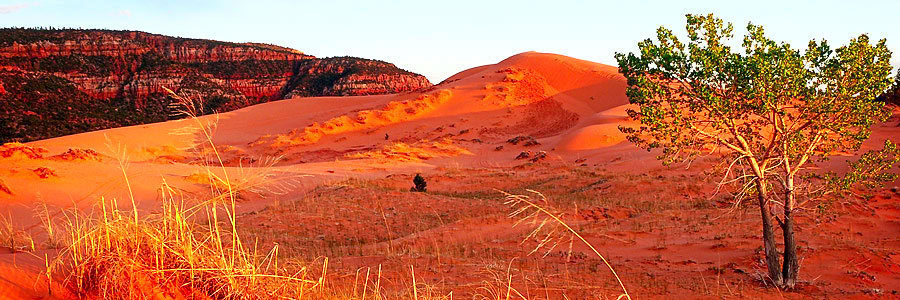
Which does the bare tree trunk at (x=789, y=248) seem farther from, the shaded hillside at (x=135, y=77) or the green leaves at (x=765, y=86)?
the shaded hillside at (x=135, y=77)

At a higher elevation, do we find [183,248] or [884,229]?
[183,248]

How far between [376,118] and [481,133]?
291 inches

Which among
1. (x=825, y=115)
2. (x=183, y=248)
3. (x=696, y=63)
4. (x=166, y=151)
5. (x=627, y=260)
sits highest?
(x=696, y=63)

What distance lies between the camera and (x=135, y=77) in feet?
219

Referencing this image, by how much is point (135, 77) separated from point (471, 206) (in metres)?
64.2

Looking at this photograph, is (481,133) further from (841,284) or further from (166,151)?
(841,284)

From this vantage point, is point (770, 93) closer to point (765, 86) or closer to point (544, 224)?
point (765, 86)

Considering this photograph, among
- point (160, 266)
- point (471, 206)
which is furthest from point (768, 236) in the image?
point (471, 206)

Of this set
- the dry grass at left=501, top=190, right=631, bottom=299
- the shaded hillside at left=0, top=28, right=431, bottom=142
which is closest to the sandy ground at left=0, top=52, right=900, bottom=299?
the dry grass at left=501, top=190, right=631, bottom=299

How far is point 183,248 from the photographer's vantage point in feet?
11.6

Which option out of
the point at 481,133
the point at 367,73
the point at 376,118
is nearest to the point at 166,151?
the point at 376,118

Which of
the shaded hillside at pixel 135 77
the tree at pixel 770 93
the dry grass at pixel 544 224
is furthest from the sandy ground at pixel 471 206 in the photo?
the shaded hillside at pixel 135 77

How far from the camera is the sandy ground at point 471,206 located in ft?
21.6

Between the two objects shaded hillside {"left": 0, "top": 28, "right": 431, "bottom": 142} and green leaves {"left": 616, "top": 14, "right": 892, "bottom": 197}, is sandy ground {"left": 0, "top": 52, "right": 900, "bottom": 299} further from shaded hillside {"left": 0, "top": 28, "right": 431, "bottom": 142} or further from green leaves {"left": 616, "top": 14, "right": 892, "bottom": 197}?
shaded hillside {"left": 0, "top": 28, "right": 431, "bottom": 142}
